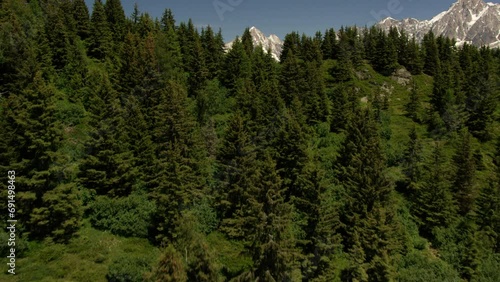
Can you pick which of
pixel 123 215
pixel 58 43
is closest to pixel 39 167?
pixel 123 215

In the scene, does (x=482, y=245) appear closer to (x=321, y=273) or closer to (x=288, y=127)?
(x=321, y=273)

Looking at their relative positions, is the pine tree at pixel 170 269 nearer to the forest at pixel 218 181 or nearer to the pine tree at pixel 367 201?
the forest at pixel 218 181

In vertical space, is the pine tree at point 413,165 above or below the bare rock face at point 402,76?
below

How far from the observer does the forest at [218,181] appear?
29469 mm

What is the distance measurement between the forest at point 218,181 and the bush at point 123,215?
6.4 inches

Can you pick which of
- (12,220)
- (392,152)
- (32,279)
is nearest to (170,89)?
(12,220)

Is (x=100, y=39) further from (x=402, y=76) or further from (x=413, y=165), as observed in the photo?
(x=402, y=76)

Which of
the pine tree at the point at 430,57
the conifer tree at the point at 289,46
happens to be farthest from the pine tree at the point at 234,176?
the pine tree at the point at 430,57

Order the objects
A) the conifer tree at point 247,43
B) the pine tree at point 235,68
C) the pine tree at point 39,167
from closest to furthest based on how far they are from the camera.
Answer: the pine tree at point 39,167, the pine tree at point 235,68, the conifer tree at point 247,43

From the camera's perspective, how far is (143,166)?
4319 centimetres

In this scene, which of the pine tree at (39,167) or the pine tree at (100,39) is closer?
the pine tree at (39,167)

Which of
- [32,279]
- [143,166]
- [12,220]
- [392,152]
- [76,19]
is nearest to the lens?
[32,279]

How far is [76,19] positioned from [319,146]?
77958 millimetres

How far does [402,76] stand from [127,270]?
347 feet
